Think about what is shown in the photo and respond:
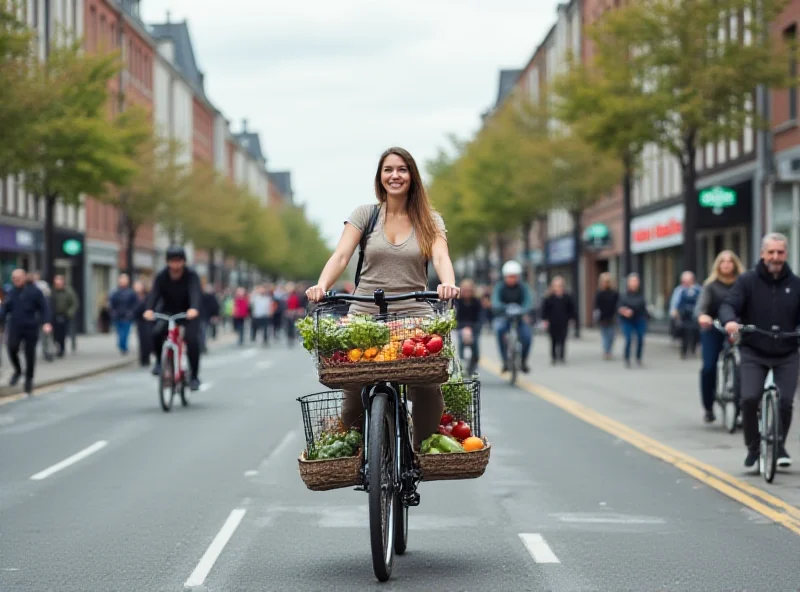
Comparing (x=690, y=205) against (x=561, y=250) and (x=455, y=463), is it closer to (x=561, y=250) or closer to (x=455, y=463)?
(x=455, y=463)

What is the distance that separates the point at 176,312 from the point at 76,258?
38.3 m

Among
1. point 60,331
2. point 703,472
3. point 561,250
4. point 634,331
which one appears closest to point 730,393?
point 703,472

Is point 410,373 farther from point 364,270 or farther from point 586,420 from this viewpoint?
point 586,420

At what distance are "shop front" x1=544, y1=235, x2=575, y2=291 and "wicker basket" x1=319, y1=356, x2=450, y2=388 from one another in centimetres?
5973

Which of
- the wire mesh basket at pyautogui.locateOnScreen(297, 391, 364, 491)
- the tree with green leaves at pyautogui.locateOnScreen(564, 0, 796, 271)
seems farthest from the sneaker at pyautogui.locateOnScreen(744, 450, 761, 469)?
the tree with green leaves at pyautogui.locateOnScreen(564, 0, 796, 271)

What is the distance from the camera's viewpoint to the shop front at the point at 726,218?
1288 inches

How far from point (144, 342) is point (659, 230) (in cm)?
2175

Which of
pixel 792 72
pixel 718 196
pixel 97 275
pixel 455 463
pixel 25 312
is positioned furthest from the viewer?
pixel 97 275

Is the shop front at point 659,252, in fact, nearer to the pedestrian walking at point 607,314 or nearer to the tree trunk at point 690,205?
the pedestrian walking at point 607,314

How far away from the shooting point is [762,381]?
10469mm

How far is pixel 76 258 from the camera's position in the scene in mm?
54094

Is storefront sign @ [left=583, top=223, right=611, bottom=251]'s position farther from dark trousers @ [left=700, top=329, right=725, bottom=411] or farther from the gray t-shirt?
the gray t-shirt

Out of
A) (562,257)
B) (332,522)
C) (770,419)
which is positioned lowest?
(332,522)

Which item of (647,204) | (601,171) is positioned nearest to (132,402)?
(601,171)
